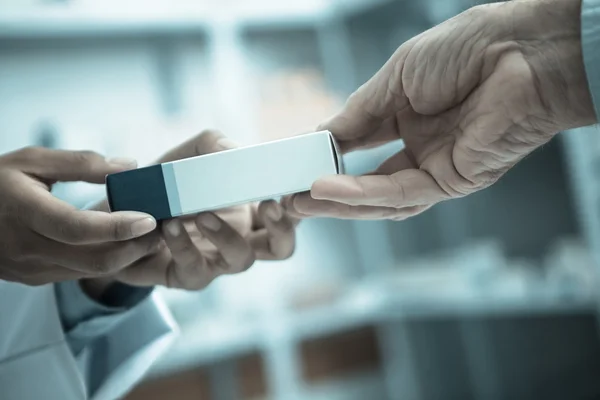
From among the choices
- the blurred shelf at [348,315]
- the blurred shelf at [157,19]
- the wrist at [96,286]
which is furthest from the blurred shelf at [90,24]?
the wrist at [96,286]

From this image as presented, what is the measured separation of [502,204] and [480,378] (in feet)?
1.55

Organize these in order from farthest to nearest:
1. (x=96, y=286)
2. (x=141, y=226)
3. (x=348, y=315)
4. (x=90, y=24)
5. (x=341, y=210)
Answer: (x=348, y=315) < (x=90, y=24) < (x=96, y=286) < (x=341, y=210) < (x=141, y=226)

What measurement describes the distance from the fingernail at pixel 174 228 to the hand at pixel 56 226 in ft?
0.04

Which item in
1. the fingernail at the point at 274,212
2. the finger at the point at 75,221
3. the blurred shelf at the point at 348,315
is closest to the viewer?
the finger at the point at 75,221

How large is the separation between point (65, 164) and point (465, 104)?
0.33 meters

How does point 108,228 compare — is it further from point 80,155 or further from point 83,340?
point 83,340

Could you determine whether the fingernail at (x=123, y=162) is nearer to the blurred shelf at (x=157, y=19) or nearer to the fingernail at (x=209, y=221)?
the fingernail at (x=209, y=221)

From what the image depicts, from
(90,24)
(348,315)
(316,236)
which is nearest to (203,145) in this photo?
(90,24)

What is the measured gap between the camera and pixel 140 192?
0.48 meters

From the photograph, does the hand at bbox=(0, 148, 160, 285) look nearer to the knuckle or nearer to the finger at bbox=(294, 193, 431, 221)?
the knuckle

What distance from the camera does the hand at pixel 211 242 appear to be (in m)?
0.54

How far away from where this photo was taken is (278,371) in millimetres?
1651

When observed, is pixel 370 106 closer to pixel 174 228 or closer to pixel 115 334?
pixel 174 228

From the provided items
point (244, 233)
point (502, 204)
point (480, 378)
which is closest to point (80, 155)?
point (244, 233)
